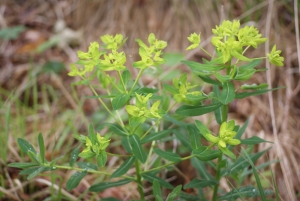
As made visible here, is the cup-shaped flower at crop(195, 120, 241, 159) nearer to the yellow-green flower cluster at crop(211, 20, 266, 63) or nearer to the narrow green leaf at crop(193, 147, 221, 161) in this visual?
the narrow green leaf at crop(193, 147, 221, 161)

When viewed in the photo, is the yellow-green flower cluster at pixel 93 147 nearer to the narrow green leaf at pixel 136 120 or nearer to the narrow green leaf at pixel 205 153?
the narrow green leaf at pixel 136 120

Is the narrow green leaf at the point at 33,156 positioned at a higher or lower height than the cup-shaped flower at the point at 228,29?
lower

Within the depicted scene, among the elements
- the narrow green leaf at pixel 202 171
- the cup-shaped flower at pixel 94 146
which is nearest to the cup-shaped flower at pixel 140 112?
the cup-shaped flower at pixel 94 146

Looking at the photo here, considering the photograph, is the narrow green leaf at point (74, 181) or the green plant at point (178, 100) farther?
the narrow green leaf at point (74, 181)

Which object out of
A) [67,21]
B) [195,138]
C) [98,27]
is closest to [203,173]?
[195,138]

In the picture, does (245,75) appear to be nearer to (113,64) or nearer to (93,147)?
(113,64)

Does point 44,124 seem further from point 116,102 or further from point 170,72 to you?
point 116,102
